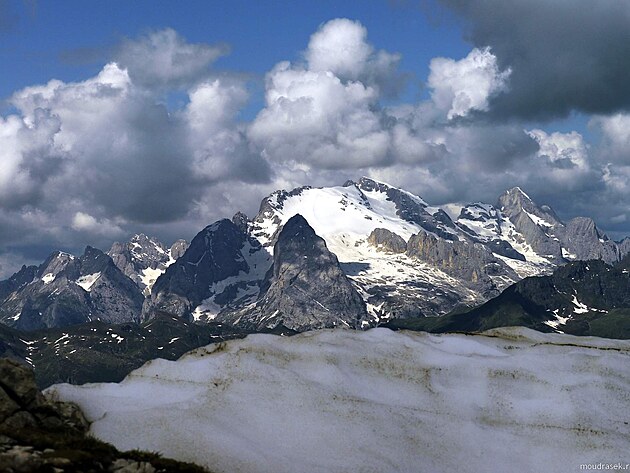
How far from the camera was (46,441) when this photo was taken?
50.0 metres

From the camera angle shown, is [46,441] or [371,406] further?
[371,406]

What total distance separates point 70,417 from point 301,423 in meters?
22.7

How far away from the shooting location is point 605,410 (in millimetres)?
78500

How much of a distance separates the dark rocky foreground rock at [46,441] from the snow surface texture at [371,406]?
14.7 ft

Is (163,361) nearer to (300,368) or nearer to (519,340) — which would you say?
(300,368)

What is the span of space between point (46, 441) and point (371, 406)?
3754cm

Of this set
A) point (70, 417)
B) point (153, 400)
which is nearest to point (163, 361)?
point (153, 400)

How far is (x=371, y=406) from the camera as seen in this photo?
7694 centimetres

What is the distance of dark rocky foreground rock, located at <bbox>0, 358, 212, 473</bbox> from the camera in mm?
44250

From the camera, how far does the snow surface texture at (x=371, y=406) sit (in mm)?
65062

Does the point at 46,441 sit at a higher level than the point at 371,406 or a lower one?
lower

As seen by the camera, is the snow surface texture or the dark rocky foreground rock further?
the snow surface texture

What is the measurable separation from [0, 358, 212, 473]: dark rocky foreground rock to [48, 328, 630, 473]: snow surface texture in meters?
4.49

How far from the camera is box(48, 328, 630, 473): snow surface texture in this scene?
65.1 meters
